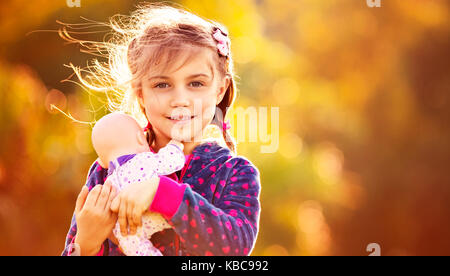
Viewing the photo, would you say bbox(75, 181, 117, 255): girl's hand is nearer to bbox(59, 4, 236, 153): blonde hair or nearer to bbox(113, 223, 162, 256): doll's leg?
bbox(113, 223, 162, 256): doll's leg

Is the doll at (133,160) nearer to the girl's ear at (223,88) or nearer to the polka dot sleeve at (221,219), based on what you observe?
the polka dot sleeve at (221,219)

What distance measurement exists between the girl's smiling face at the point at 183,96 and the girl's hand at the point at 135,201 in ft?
0.56

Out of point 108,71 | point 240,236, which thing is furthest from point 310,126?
point 240,236

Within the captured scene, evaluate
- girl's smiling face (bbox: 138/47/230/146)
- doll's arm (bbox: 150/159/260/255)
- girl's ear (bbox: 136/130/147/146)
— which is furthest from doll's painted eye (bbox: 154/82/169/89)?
doll's arm (bbox: 150/159/260/255)

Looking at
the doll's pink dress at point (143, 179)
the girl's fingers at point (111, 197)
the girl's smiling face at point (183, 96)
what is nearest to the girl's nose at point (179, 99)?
the girl's smiling face at point (183, 96)

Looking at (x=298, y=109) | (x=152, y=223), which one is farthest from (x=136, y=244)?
(x=298, y=109)

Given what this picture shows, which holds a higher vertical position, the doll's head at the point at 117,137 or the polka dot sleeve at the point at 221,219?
the doll's head at the point at 117,137

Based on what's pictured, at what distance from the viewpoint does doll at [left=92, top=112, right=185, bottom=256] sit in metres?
0.99

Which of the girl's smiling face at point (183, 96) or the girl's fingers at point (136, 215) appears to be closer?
the girl's fingers at point (136, 215)

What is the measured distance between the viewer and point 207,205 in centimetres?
97

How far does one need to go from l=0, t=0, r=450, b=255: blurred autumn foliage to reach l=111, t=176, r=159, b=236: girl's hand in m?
1.68

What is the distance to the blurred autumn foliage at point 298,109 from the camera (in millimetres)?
2842

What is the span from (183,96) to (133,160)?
Answer: 179 millimetres

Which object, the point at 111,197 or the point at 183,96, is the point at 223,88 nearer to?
the point at 183,96
